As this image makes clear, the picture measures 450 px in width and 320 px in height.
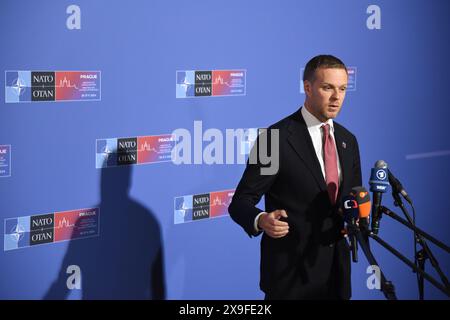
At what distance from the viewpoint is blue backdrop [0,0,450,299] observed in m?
3.89

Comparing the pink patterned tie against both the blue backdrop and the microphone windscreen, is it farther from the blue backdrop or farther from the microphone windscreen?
the blue backdrop

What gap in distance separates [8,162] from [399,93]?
9.79 ft

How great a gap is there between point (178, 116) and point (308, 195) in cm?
145

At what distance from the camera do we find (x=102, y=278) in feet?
14.0

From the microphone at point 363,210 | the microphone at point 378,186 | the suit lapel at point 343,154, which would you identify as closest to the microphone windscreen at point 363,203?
the microphone at point 363,210

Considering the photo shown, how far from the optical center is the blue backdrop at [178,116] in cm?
389

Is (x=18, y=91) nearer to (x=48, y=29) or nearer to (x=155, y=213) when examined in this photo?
(x=48, y=29)

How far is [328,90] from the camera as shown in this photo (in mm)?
3219

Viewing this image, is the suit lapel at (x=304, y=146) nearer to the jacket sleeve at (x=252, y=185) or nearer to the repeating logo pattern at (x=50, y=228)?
the jacket sleeve at (x=252, y=185)

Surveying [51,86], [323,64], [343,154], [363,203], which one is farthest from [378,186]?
[51,86]

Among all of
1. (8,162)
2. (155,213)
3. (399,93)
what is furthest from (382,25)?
(8,162)

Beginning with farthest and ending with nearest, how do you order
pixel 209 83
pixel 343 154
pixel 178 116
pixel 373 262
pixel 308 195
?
pixel 209 83 → pixel 178 116 → pixel 343 154 → pixel 308 195 → pixel 373 262

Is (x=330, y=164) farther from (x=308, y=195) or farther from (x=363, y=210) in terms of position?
(x=363, y=210)
